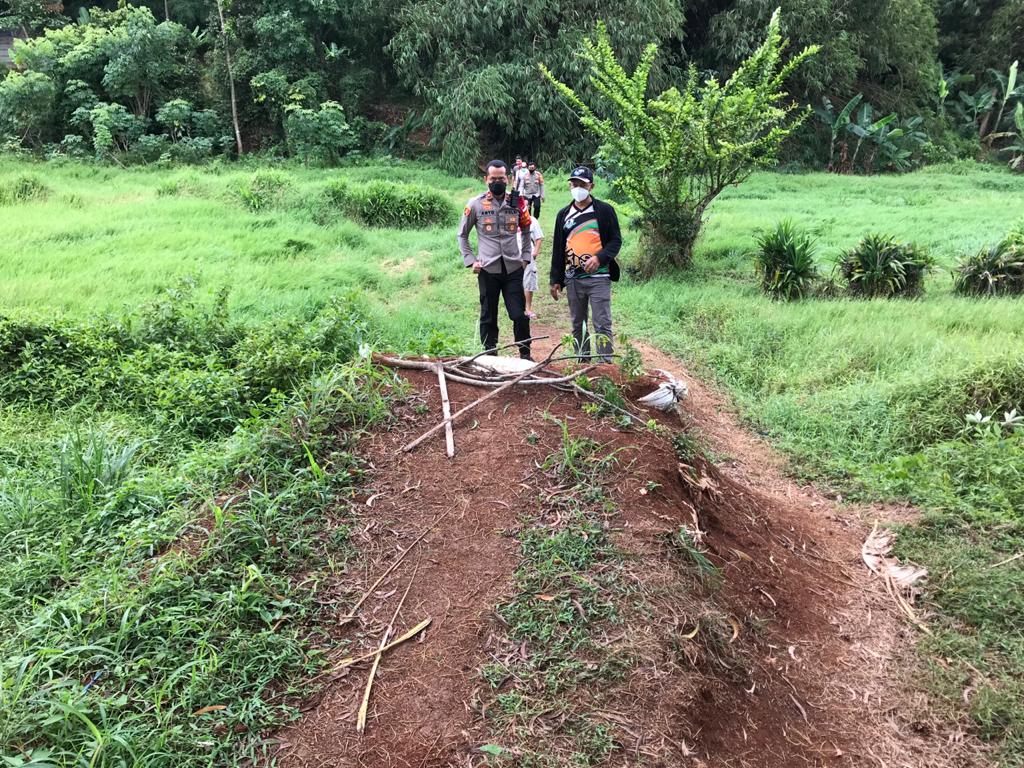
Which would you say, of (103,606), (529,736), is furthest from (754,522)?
(103,606)

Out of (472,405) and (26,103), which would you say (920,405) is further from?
(26,103)

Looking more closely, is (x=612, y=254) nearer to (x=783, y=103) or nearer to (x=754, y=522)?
(x=754, y=522)

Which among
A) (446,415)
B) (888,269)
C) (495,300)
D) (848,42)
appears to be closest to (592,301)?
(495,300)

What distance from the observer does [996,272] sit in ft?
25.5

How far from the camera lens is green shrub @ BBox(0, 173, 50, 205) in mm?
12484

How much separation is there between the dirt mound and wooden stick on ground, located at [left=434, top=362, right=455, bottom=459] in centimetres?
6

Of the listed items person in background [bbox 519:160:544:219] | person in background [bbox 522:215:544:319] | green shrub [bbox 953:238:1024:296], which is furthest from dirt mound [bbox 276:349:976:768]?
person in background [bbox 519:160:544:219]

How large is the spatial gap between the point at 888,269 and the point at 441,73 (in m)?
15.0

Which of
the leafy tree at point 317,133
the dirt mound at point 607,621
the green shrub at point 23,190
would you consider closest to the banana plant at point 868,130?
the leafy tree at point 317,133

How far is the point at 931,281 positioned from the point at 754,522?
647 centimetres

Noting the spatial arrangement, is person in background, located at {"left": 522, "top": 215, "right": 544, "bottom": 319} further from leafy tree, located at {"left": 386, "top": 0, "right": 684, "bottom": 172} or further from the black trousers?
leafy tree, located at {"left": 386, "top": 0, "right": 684, "bottom": 172}

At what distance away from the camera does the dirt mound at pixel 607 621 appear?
2.36 m

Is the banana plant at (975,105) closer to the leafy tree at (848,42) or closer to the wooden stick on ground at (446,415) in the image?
the leafy tree at (848,42)

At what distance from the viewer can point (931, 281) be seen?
850cm
